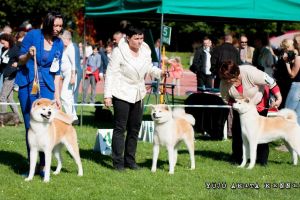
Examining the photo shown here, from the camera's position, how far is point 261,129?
22.1ft

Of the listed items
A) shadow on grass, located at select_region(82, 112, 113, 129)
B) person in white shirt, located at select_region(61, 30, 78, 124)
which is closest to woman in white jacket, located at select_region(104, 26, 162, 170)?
person in white shirt, located at select_region(61, 30, 78, 124)

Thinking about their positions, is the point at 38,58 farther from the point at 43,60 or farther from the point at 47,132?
the point at 47,132

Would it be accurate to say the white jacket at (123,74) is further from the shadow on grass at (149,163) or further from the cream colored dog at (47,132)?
the shadow on grass at (149,163)

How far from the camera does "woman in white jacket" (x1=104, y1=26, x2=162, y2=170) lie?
20.1 feet

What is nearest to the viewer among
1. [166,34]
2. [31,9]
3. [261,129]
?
[261,129]

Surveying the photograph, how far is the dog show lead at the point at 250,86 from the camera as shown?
258 inches

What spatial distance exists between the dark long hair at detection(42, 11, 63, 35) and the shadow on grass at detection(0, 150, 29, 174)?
164cm

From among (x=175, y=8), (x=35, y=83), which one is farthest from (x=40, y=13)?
(x=35, y=83)

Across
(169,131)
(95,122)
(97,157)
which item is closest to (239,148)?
(169,131)

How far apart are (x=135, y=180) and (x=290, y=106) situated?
310cm

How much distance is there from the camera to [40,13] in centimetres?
3700

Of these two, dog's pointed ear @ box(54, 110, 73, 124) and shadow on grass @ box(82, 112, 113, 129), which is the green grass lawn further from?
shadow on grass @ box(82, 112, 113, 129)

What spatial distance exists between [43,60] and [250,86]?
98.9 inches

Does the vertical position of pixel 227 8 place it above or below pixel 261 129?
above
